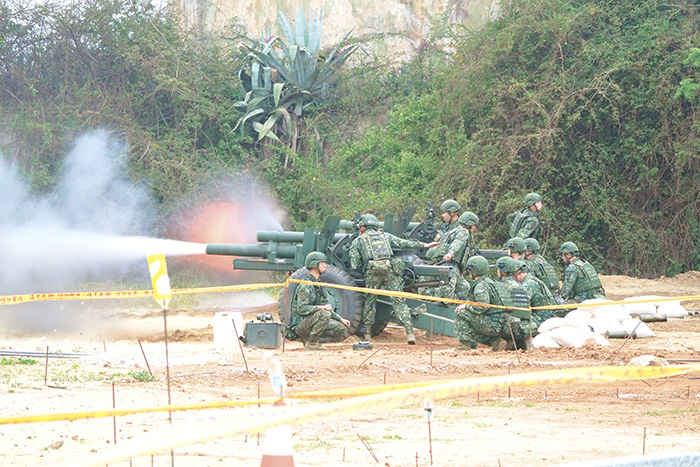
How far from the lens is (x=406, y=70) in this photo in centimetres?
2673

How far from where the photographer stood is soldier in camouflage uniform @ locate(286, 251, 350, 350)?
12.8 metres

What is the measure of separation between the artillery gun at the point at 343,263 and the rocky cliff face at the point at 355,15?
1348cm

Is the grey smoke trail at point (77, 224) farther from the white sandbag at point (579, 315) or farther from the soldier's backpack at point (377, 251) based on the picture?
the white sandbag at point (579, 315)

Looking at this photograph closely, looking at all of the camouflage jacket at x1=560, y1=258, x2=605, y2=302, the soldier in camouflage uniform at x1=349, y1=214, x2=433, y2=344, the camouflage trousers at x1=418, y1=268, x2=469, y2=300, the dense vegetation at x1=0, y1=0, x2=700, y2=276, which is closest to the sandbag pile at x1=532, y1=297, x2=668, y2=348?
the camouflage jacket at x1=560, y1=258, x2=605, y2=302

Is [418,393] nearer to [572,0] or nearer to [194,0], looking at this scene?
[572,0]

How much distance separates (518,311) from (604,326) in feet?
6.01

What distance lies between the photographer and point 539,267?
15258 mm

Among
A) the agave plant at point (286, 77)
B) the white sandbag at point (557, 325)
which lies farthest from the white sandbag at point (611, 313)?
the agave plant at point (286, 77)

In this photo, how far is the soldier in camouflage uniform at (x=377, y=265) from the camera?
13688 millimetres

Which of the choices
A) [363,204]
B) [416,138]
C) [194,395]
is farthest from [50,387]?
[416,138]

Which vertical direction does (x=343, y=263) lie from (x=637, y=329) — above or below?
above

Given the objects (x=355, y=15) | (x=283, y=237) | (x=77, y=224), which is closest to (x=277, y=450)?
(x=283, y=237)

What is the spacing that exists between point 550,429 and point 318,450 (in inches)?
69.0

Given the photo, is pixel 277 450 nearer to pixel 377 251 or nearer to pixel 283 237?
pixel 377 251
